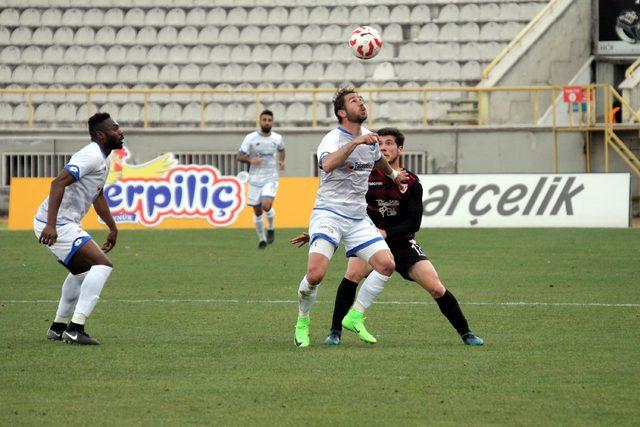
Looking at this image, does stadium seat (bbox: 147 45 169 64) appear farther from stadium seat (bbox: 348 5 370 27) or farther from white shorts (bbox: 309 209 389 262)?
white shorts (bbox: 309 209 389 262)

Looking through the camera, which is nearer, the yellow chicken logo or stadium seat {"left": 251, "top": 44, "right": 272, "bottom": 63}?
the yellow chicken logo

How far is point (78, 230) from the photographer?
10289 millimetres

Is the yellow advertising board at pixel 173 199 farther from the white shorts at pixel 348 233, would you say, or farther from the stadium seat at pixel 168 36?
the white shorts at pixel 348 233

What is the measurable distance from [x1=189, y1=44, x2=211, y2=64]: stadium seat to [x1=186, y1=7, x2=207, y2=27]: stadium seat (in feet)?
3.41

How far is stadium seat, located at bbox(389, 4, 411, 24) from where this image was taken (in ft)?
112

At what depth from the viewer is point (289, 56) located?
3409cm

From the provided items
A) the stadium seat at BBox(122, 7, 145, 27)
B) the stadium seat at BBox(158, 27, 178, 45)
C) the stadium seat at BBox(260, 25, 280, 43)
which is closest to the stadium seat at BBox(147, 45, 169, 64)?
the stadium seat at BBox(158, 27, 178, 45)

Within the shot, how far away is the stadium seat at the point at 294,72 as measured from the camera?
33.5 m

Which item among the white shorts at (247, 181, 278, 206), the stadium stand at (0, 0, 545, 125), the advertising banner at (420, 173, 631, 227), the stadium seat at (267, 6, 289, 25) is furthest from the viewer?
the stadium seat at (267, 6, 289, 25)

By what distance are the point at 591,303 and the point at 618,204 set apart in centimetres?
1270

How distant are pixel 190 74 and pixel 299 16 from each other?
3.55m

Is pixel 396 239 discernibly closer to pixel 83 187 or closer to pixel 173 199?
pixel 83 187

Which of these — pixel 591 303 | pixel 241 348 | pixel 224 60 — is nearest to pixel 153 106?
pixel 224 60

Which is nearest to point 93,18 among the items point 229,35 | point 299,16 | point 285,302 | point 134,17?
point 134,17
